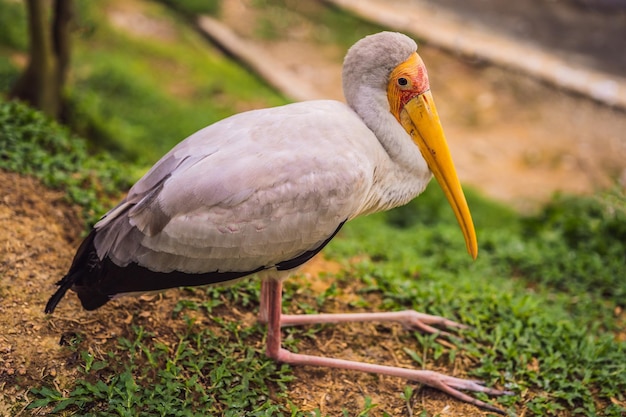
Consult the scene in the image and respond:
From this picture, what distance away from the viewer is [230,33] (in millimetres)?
10797

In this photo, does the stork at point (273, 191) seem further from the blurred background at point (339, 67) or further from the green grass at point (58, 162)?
the blurred background at point (339, 67)

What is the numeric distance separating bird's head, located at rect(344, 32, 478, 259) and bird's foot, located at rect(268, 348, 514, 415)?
2.11 ft

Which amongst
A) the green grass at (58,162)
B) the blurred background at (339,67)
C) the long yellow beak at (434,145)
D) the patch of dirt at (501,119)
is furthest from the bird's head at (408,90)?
the patch of dirt at (501,119)

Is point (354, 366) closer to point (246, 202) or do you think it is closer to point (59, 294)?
point (246, 202)

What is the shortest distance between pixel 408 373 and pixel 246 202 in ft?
3.93

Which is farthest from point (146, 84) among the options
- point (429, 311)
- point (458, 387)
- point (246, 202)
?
point (458, 387)

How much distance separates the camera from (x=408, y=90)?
3.16 meters

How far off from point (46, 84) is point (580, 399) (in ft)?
16.8

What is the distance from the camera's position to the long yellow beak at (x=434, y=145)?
3211 mm

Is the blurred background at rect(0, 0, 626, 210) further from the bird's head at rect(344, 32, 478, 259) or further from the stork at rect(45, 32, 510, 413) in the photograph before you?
the bird's head at rect(344, 32, 478, 259)

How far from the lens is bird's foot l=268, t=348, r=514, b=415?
3.22 meters

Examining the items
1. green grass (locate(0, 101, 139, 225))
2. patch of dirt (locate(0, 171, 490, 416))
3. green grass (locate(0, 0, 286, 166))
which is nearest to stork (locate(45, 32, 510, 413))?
patch of dirt (locate(0, 171, 490, 416))

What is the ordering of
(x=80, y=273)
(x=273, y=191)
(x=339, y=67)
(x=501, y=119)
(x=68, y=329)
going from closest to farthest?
(x=273, y=191) → (x=80, y=273) → (x=68, y=329) → (x=501, y=119) → (x=339, y=67)

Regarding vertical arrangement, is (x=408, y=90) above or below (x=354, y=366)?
above
